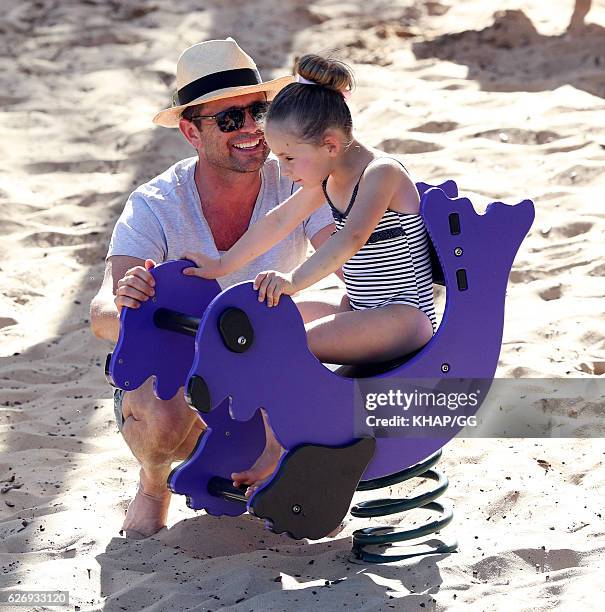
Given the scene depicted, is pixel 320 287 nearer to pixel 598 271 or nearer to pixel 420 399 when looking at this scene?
pixel 598 271

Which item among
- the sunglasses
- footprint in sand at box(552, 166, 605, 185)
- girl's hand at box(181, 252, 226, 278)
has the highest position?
the sunglasses

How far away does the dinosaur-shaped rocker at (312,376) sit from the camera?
2.69 metres

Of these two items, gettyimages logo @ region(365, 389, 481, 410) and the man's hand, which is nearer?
gettyimages logo @ region(365, 389, 481, 410)

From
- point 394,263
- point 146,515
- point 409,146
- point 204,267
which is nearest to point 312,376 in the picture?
point 394,263

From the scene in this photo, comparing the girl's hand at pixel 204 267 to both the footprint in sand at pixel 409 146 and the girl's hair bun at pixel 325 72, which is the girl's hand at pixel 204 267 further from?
the footprint in sand at pixel 409 146

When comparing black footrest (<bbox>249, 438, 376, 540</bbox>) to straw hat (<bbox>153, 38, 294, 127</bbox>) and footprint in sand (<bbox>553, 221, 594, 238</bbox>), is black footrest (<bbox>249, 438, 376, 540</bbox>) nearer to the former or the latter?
straw hat (<bbox>153, 38, 294, 127</bbox>)

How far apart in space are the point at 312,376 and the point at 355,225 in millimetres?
372

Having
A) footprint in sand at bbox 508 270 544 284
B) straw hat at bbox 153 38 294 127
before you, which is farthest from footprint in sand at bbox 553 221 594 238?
straw hat at bbox 153 38 294 127

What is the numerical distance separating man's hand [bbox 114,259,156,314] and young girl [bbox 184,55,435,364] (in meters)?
0.45

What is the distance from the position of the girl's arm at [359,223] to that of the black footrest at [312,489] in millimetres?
403

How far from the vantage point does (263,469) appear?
119 inches

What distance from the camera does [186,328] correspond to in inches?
115

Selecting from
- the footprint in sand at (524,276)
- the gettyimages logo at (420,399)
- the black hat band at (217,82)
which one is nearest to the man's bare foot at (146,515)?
the gettyimages logo at (420,399)

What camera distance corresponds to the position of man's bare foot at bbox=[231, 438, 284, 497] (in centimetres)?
303
